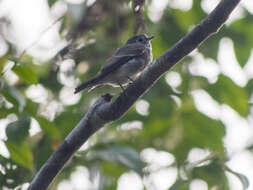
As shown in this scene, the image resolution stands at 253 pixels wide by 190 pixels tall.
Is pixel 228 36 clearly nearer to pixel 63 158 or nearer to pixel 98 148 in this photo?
pixel 98 148

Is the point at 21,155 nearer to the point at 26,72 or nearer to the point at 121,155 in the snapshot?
the point at 26,72

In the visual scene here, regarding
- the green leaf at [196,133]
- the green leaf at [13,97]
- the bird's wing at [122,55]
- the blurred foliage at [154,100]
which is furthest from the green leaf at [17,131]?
the green leaf at [196,133]

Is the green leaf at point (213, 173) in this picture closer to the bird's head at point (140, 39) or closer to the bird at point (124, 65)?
the bird at point (124, 65)

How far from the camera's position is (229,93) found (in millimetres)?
4805

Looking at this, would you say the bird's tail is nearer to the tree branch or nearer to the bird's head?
the bird's head

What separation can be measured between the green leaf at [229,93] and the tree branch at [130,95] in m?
1.97

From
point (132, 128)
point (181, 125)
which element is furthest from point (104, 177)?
point (181, 125)

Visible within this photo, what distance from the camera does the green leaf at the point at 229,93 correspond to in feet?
15.7

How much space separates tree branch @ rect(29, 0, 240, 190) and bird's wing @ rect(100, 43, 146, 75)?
5.49 ft

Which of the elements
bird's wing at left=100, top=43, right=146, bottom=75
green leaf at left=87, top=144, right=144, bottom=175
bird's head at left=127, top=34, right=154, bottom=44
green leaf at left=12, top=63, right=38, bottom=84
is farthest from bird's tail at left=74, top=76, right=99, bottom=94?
green leaf at left=12, top=63, right=38, bottom=84

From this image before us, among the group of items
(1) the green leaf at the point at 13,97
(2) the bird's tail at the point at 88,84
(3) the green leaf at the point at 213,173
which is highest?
(1) the green leaf at the point at 13,97

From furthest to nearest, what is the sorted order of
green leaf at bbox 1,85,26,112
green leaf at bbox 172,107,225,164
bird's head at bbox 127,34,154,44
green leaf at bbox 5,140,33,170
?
bird's head at bbox 127,34,154,44 < green leaf at bbox 172,107,225,164 < green leaf at bbox 5,140,33,170 < green leaf at bbox 1,85,26,112

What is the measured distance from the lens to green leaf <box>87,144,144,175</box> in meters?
3.89

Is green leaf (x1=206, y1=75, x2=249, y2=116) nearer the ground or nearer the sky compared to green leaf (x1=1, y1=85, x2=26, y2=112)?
nearer the ground
